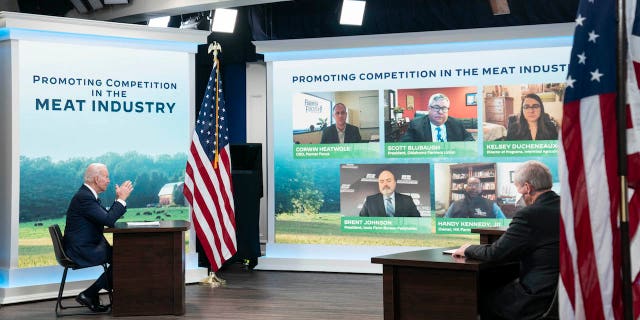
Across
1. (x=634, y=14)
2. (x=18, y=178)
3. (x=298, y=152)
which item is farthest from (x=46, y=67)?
(x=634, y=14)

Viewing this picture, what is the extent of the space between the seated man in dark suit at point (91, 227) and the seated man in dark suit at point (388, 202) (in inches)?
136

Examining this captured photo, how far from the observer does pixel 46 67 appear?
8.09m

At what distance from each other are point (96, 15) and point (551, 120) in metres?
5.91

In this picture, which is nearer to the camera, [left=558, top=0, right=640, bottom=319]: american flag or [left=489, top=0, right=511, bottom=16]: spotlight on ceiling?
[left=558, top=0, right=640, bottom=319]: american flag

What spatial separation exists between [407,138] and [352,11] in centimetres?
175

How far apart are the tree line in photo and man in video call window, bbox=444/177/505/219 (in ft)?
10.6

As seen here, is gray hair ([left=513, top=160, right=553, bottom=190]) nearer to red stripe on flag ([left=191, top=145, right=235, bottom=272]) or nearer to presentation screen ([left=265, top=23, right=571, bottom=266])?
red stripe on flag ([left=191, top=145, right=235, bottom=272])

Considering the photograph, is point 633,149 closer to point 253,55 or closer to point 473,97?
point 473,97

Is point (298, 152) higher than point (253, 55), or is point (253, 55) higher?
point (253, 55)

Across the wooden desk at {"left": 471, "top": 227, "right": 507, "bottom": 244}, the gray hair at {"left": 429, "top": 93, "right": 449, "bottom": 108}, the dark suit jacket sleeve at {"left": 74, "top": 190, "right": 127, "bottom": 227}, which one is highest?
the gray hair at {"left": 429, "top": 93, "right": 449, "bottom": 108}

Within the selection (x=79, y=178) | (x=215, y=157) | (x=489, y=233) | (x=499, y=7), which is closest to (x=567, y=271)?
(x=489, y=233)

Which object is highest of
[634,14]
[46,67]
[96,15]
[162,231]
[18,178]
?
[96,15]

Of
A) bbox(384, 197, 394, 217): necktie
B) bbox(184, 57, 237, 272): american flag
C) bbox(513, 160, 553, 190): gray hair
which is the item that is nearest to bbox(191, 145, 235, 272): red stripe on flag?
bbox(184, 57, 237, 272): american flag

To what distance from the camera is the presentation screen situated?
902 cm
